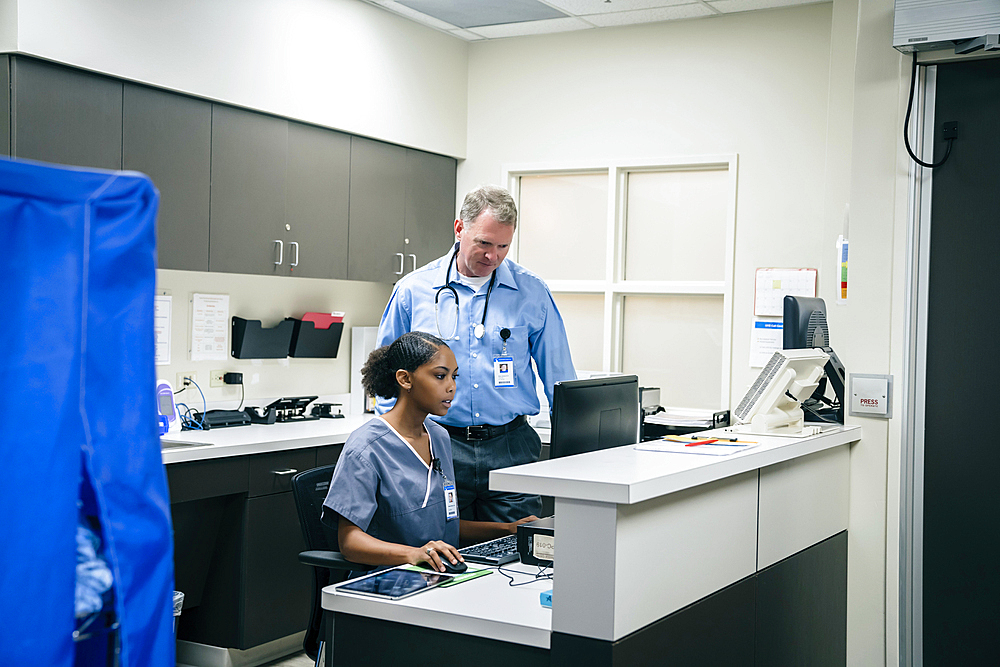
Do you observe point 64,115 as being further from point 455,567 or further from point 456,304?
point 455,567

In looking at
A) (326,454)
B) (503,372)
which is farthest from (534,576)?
(326,454)

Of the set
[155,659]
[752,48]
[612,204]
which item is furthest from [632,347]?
[155,659]

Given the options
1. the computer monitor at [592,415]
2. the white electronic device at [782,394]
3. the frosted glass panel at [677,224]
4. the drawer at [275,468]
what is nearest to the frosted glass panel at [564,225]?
the frosted glass panel at [677,224]

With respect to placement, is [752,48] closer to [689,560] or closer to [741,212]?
[741,212]

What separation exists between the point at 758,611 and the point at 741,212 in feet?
8.46

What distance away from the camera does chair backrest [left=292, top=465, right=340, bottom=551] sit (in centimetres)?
252

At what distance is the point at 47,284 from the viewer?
98 centimetres

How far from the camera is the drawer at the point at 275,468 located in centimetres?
356

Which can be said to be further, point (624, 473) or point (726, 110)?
point (726, 110)

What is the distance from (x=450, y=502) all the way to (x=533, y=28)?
3119 millimetres

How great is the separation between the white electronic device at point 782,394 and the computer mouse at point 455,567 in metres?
1.02

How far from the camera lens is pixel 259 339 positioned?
4.27m

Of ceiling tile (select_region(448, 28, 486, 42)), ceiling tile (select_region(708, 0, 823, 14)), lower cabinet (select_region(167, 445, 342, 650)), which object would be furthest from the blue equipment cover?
ceiling tile (select_region(448, 28, 486, 42))

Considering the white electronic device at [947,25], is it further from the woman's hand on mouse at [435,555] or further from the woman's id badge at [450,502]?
the woman's hand on mouse at [435,555]
